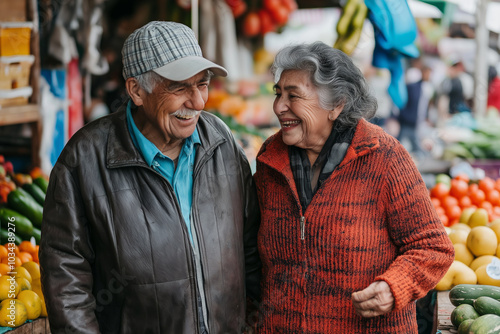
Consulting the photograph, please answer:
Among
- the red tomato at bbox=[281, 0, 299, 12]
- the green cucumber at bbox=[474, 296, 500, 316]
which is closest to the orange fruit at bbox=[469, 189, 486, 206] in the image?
the green cucumber at bbox=[474, 296, 500, 316]


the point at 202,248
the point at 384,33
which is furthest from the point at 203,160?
the point at 384,33

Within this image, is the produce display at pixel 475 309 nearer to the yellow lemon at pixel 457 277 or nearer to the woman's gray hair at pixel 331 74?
the yellow lemon at pixel 457 277

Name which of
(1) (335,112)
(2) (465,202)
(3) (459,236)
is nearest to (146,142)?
(1) (335,112)

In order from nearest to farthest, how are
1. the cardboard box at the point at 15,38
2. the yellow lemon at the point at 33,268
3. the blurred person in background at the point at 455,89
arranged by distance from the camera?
1. the yellow lemon at the point at 33,268
2. the cardboard box at the point at 15,38
3. the blurred person in background at the point at 455,89

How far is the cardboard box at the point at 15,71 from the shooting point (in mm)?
4168

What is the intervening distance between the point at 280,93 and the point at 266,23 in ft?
16.3

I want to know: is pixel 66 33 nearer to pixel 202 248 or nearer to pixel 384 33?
pixel 384 33

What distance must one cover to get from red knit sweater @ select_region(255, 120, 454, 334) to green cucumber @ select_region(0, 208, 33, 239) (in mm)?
2091

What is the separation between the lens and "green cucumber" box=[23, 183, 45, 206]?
3922 mm

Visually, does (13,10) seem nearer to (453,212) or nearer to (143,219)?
(143,219)

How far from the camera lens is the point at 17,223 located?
3.46m

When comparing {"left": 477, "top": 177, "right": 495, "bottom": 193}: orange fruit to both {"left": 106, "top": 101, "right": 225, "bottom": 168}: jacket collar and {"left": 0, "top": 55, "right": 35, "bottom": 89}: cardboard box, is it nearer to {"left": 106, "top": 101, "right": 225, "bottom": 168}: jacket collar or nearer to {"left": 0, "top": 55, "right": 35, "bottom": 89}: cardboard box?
{"left": 106, "top": 101, "right": 225, "bottom": 168}: jacket collar

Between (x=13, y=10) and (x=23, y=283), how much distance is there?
2481 millimetres

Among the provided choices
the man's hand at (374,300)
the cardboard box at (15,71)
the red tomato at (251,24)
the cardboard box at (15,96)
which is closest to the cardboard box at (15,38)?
the cardboard box at (15,71)
